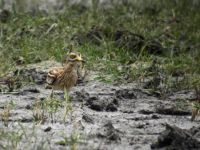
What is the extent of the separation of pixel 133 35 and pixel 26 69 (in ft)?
6.73

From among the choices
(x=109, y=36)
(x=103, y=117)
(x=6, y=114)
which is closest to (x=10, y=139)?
(x=6, y=114)

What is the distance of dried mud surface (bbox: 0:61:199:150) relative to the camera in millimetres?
6578

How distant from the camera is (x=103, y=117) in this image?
7578 mm

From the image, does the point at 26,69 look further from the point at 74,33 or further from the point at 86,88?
the point at 74,33

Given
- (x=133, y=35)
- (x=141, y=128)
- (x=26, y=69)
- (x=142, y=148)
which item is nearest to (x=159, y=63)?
(x=133, y=35)

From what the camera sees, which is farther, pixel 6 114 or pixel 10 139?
pixel 6 114

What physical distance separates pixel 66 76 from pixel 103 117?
84 cm

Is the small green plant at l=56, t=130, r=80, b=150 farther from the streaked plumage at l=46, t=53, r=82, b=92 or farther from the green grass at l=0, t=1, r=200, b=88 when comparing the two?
the green grass at l=0, t=1, r=200, b=88

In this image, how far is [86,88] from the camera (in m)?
9.00

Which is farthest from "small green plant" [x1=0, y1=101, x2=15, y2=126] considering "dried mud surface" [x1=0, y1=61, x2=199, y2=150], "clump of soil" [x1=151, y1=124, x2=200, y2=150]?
"clump of soil" [x1=151, y1=124, x2=200, y2=150]

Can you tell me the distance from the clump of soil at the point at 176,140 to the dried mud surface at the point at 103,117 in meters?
0.01

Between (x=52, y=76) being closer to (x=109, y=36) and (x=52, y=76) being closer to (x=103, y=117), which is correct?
(x=103, y=117)

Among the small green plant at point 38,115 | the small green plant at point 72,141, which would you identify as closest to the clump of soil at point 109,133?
the small green plant at point 72,141

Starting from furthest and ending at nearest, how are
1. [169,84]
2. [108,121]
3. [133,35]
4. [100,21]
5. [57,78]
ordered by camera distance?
[100,21] → [133,35] → [169,84] → [57,78] → [108,121]
